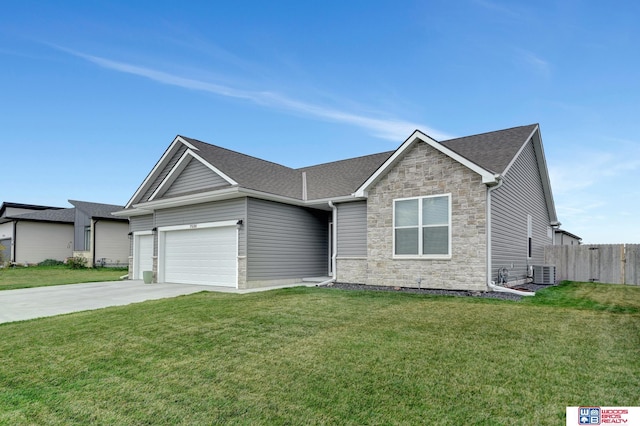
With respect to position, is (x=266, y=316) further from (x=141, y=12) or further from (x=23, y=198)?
(x=23, y=198)

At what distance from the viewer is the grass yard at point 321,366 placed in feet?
11.5

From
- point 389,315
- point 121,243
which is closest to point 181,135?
point 389,315

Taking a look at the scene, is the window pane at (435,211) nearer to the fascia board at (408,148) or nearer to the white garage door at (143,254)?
the fascia board at (408,148)

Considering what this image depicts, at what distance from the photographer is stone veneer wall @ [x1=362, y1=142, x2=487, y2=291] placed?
10625 millimetres

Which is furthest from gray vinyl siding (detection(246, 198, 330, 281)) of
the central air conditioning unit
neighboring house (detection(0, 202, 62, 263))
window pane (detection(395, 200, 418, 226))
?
neighboring house (detection(0, 202, 62, 263))

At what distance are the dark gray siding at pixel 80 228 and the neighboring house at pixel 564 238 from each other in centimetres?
3324

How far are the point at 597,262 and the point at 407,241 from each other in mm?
9675

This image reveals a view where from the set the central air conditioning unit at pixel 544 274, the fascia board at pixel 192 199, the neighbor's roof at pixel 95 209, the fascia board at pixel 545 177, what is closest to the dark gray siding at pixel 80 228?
the neighbor's roof at pixel 95 209

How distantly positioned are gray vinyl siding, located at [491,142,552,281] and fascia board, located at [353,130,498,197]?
942mm

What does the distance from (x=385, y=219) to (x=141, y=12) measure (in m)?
11.8

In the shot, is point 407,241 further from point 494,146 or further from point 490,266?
point 494,146

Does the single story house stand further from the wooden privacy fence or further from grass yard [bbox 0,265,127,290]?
the wooden privacy fence

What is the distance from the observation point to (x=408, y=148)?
1198 cm

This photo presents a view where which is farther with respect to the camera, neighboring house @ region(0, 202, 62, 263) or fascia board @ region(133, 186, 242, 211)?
neighboring house @ region(0, 202, 62, 263)
